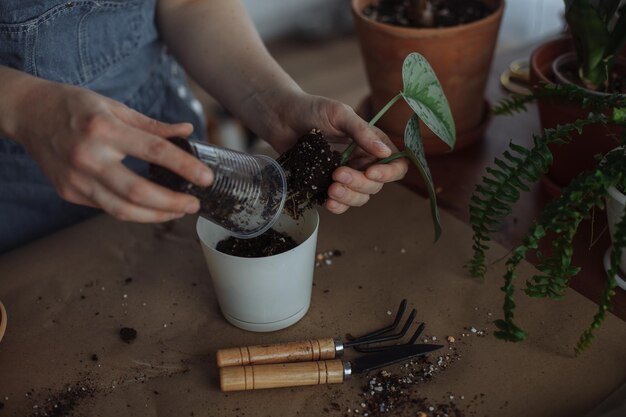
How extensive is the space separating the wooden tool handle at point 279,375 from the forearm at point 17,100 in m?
0.39

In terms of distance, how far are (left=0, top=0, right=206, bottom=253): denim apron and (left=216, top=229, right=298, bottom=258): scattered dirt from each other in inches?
17.5

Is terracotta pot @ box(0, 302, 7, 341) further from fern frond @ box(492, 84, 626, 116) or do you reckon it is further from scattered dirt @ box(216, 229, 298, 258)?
fern frond @ box(492, 84, 626, 116)

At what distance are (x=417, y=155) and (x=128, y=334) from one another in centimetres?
48

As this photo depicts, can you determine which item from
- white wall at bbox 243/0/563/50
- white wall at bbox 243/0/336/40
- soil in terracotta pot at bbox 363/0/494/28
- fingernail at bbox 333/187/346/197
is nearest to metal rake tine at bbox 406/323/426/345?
fingernail at bbox 333/187/346/197

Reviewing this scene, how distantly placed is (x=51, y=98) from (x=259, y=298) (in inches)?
14.3

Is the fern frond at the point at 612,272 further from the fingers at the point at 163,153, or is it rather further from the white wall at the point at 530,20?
the white wall at the point at 530,20

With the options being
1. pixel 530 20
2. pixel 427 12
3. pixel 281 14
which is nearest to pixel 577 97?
pixel 427 12

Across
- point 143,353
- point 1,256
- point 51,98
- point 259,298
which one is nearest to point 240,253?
point 259,298

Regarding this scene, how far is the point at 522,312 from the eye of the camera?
91cm

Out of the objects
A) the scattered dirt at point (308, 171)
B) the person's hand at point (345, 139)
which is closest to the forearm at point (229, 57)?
the person's hand at point (345, 139)

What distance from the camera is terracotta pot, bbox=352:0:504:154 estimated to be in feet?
3.83

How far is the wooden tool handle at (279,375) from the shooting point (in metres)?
0.79

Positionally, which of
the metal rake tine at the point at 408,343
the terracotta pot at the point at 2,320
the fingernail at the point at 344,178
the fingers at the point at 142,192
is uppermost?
the fingers at the point at 142,192

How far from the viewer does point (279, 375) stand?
0.80 metres
